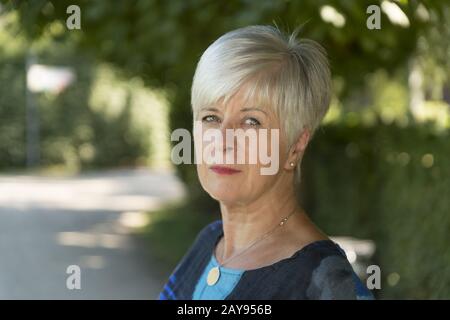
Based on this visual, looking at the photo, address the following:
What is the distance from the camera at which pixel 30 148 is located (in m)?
21.1

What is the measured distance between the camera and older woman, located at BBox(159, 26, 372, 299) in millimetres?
1761

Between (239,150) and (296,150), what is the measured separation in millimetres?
193

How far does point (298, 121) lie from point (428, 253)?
386 cm

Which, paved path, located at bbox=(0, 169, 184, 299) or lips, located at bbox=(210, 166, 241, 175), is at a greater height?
lips, located at bbox=(210, 166, 241, 175)

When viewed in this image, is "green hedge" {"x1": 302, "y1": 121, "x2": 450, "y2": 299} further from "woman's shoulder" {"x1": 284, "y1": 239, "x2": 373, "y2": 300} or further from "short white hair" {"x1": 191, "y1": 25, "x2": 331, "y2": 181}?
"woman's shoulder" {"x1": 284, "y1": 239, "x2": 373, "y2": 300}

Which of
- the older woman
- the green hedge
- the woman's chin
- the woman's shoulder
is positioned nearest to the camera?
the woman's shoulder

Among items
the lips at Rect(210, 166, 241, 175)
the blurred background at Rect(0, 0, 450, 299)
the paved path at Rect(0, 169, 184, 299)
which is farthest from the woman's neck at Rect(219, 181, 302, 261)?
the paved path at Rect(0, 169, 184, 299)

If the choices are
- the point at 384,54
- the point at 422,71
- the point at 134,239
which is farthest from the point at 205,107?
the point at 134,239

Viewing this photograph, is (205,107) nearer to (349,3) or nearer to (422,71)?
(349,3)

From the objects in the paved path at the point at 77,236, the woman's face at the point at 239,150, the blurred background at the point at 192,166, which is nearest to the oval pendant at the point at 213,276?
the woman's face at the point at 239,150

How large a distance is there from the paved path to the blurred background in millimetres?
31

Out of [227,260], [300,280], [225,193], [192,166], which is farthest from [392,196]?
[192,166]

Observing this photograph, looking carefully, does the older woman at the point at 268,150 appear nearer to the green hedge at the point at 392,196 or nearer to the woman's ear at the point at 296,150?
the woman's ear at the point at 296,150

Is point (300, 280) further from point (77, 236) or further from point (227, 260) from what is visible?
point (77, 236)
